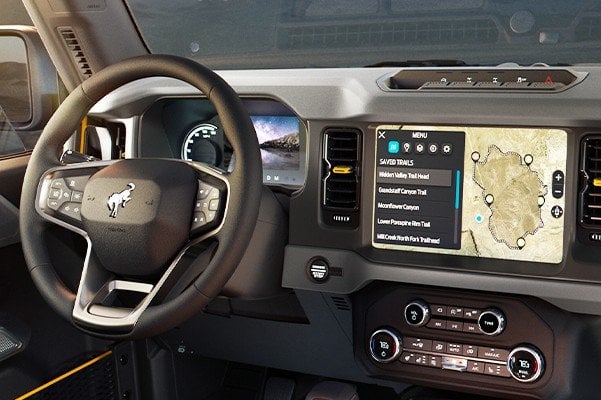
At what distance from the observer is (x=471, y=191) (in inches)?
71.7

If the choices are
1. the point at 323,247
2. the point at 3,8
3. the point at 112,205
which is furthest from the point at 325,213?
the point at 3,8

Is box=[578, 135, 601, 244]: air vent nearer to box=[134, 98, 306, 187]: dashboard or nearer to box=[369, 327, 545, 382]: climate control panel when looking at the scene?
box=[369, 327, 545, 382]: climate control panel

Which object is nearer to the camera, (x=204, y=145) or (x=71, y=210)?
(x=71, y=210)

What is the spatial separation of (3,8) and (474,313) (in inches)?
74.1

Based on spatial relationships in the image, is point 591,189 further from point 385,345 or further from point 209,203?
point 209,203

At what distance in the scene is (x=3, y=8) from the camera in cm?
252

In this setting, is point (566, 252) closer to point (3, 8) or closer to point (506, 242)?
point (506, 242)

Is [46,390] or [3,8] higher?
[3,8]

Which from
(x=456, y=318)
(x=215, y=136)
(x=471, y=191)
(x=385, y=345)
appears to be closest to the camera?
(x=471, y=191)

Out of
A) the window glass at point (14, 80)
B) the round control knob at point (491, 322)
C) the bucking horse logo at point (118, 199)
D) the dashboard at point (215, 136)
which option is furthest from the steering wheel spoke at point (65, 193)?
the round control knob at point (491, 322)

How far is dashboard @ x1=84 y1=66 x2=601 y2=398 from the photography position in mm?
1736

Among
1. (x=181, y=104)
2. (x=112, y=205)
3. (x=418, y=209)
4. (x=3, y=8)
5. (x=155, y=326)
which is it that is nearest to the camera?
(x=155, y=326)

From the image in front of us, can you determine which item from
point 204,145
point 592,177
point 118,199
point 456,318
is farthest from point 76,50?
point 592,177

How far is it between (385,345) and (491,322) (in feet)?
1.02
